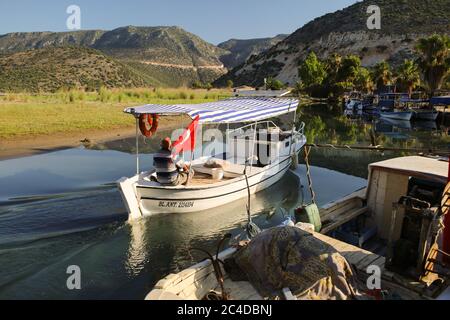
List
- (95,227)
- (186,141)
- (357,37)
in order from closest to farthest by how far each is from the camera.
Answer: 1. (186,141)
2. (95,227)
3. (357,37)

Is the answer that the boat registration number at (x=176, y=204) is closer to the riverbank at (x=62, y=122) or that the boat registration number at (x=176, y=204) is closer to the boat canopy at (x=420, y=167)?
the boat canopy at (x=420, y=167)

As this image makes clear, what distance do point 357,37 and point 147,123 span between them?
358 feet

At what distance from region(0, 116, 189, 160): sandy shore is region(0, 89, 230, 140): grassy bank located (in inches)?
24.9

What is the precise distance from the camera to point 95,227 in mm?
10492

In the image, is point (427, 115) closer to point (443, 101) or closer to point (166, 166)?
point (443, 101)

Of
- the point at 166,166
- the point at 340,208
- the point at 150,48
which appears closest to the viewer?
the point at 340,208

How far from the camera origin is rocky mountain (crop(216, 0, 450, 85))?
3733 inches

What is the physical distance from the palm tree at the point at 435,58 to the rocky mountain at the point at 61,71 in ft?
190

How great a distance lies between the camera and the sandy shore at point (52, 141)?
21.0m

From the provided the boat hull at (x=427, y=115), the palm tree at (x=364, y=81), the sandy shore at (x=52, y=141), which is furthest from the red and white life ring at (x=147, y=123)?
the palm tree at (x=364, y=81)

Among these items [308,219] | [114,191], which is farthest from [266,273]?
[114,191]

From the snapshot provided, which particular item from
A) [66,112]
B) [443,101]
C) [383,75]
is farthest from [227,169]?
[383,75]

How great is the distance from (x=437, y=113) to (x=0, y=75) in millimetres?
79573
